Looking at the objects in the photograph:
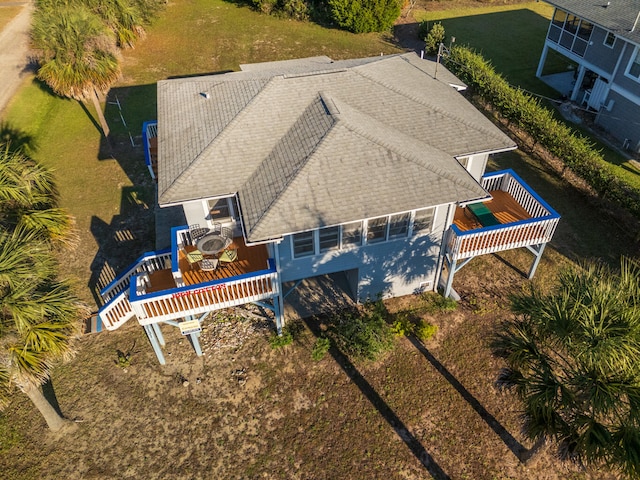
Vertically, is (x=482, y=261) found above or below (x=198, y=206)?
below

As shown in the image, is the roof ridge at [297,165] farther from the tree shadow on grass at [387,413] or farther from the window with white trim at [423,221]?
the tree shadow on grass at [387,413]

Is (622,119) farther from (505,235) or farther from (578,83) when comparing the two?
(505,235)

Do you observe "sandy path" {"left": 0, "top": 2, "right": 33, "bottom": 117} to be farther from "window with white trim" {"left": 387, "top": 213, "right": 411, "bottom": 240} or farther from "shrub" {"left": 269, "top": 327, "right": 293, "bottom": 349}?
"window with white trim" {"left": 387, "top": 213, "right": 411, "bottom": 240}

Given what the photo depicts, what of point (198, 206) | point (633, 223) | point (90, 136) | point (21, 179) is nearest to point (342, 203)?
point (198, 206)

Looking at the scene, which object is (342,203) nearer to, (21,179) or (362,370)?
(362,370)

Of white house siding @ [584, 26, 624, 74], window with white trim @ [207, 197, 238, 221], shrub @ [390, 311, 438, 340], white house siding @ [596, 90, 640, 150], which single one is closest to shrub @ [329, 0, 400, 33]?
white house siding @ [584, 26, 624, 74]

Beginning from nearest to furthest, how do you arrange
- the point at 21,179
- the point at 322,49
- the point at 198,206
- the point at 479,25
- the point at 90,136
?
the point at 198,206
the point at 21,179
the point at 90,136
the point at 322,49
the point at 479,25

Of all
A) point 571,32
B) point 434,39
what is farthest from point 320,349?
point 434,39
